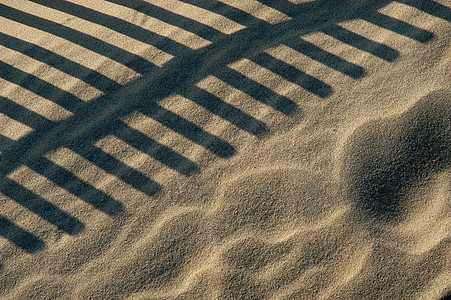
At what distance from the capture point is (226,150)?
235cm

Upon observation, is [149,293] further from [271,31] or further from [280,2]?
[280,2]

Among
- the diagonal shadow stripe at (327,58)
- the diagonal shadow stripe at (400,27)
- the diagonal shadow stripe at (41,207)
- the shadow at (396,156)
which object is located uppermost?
the diagonal shadow stripe at (400,27)

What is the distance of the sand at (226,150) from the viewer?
2.11 m

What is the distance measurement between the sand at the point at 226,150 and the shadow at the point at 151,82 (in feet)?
0.03

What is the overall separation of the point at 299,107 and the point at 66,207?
153 centimetres

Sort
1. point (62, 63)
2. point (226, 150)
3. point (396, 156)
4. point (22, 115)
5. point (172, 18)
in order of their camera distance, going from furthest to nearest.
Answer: point (172, 18)
point (62, 63)
point (22, 115)
point (226, 150)
point (396, 156)

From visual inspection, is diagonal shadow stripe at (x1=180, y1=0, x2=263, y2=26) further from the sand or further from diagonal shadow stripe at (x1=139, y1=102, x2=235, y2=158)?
diagonal shadow stripe at (x1=139, y1=102, x2=235, y2=158)

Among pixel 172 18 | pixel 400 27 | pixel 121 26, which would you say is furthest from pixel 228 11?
pixel 400 27

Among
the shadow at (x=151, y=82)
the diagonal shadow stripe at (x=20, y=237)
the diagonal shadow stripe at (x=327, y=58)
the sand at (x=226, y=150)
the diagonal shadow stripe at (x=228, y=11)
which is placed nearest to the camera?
the sand at (x=226, y=150)

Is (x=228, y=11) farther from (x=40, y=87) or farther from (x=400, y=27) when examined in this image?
(x=40, y=87)

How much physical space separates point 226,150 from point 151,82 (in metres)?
0.69

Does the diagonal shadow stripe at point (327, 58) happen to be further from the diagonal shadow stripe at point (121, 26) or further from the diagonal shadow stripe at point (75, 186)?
the diagonal shadow stripe at point (75, 186)

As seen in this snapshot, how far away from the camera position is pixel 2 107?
2549 mm

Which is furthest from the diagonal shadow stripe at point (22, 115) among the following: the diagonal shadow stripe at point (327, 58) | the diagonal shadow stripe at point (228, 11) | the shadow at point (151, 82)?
the diagonal shadow stripe at point (327, 58)
